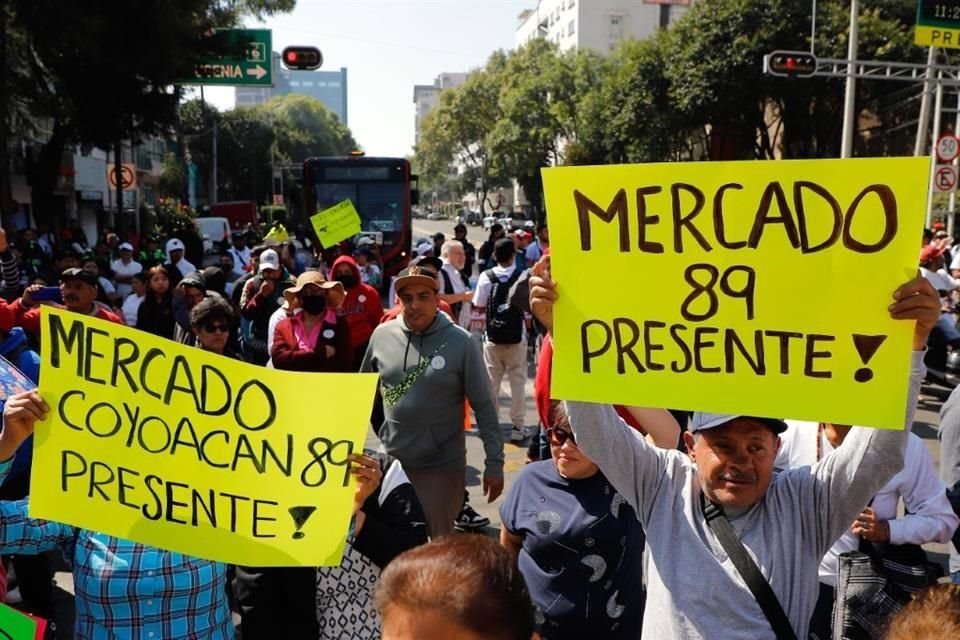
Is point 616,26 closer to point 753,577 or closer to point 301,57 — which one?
point 301,57

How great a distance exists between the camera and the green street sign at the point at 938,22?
17172 millimetres

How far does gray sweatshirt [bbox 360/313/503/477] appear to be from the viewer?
158 inches

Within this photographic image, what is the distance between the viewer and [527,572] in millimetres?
2779

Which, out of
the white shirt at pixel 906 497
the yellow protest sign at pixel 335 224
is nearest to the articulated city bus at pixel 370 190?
the yellow protest sign at pixel 335 224

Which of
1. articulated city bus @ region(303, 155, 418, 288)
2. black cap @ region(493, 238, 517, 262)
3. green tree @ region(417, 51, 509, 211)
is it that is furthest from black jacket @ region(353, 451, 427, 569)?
green tree @ region(417, 51, 509, 211)

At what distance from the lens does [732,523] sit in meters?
2.09

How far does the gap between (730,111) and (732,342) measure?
1225 inches

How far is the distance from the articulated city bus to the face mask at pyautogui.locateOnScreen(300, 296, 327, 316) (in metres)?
10.9

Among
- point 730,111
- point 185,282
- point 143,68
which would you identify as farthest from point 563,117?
point 185,282

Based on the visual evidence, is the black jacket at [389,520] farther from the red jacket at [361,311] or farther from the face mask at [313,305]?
the red jacket at [361,311]

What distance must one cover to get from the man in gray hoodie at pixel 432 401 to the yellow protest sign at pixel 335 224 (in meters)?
5.88

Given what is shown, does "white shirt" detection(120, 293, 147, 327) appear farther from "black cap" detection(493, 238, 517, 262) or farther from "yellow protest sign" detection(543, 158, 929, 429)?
"yellow protest sign" detection(543, 158, 929, 429)

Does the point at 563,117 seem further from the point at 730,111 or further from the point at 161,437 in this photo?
the point at 161,437

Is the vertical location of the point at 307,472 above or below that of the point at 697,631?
above
